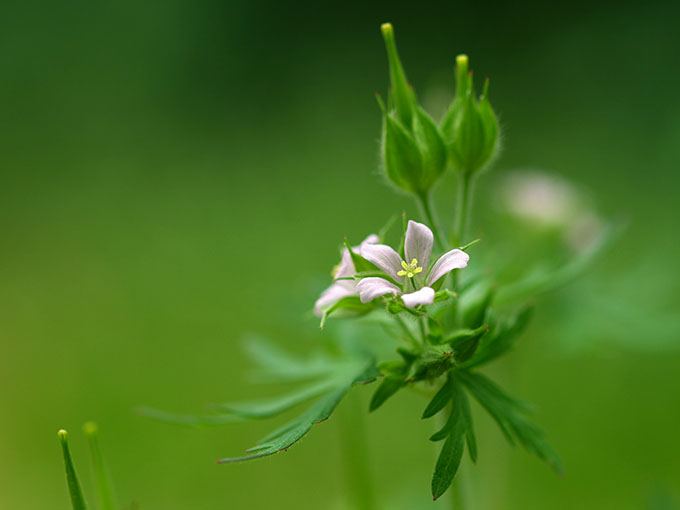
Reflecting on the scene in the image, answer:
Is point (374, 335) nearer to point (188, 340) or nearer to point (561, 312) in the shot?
point (561, 312)

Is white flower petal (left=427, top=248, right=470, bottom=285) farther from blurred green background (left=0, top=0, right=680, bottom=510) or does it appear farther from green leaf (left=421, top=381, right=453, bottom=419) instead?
blurred green background (left=0, top=0, right=680, bottom=510)

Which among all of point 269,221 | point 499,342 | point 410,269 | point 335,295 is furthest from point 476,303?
point 269,221

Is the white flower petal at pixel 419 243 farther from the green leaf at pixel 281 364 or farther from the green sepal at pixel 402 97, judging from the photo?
the green leaf at pixel 281 364

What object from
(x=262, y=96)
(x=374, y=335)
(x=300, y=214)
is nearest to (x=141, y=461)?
(x=374, y=335)

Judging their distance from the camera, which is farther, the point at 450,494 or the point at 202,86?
the point at 202,86

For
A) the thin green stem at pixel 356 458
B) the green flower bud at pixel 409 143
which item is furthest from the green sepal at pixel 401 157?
the thin green stem at pixel 356 458

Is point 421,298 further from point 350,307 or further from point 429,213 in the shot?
point 429,213
